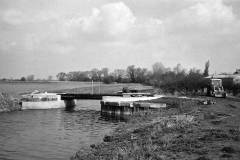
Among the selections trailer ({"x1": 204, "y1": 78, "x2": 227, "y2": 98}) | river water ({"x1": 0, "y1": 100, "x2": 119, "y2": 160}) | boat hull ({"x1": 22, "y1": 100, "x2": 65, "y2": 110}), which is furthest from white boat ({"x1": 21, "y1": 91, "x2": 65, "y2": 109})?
trailer ({"x1": 204, "y1": 78, "x2": 227, "y2": 98})

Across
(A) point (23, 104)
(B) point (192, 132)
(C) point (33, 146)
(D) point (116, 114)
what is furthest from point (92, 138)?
(A) point (23, 104)

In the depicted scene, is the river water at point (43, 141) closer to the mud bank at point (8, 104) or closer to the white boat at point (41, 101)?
the mud bank at point (8, 104)

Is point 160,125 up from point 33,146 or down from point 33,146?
up

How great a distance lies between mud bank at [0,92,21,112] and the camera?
70363mm

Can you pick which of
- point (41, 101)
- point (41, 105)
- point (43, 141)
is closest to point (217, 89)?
point (41, 105)

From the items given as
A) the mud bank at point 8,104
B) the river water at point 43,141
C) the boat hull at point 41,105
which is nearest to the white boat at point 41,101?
the boat hull at point 41,105

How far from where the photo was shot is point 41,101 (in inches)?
3022

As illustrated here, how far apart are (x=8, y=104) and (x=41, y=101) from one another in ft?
25.4

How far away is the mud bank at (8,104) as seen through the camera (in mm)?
70363

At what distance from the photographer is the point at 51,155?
83.9 ft

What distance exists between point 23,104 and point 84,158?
194ft

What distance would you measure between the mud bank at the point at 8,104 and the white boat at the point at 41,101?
5.66 ft

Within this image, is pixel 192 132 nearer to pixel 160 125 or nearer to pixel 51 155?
pixel 160 125

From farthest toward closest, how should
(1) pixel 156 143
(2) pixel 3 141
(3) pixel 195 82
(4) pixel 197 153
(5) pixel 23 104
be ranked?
(3) pixel 195 82, (5) pixel 23 104, (2) pixel 3 141, (1) pixel 156 143, (4) pixel 197 153
